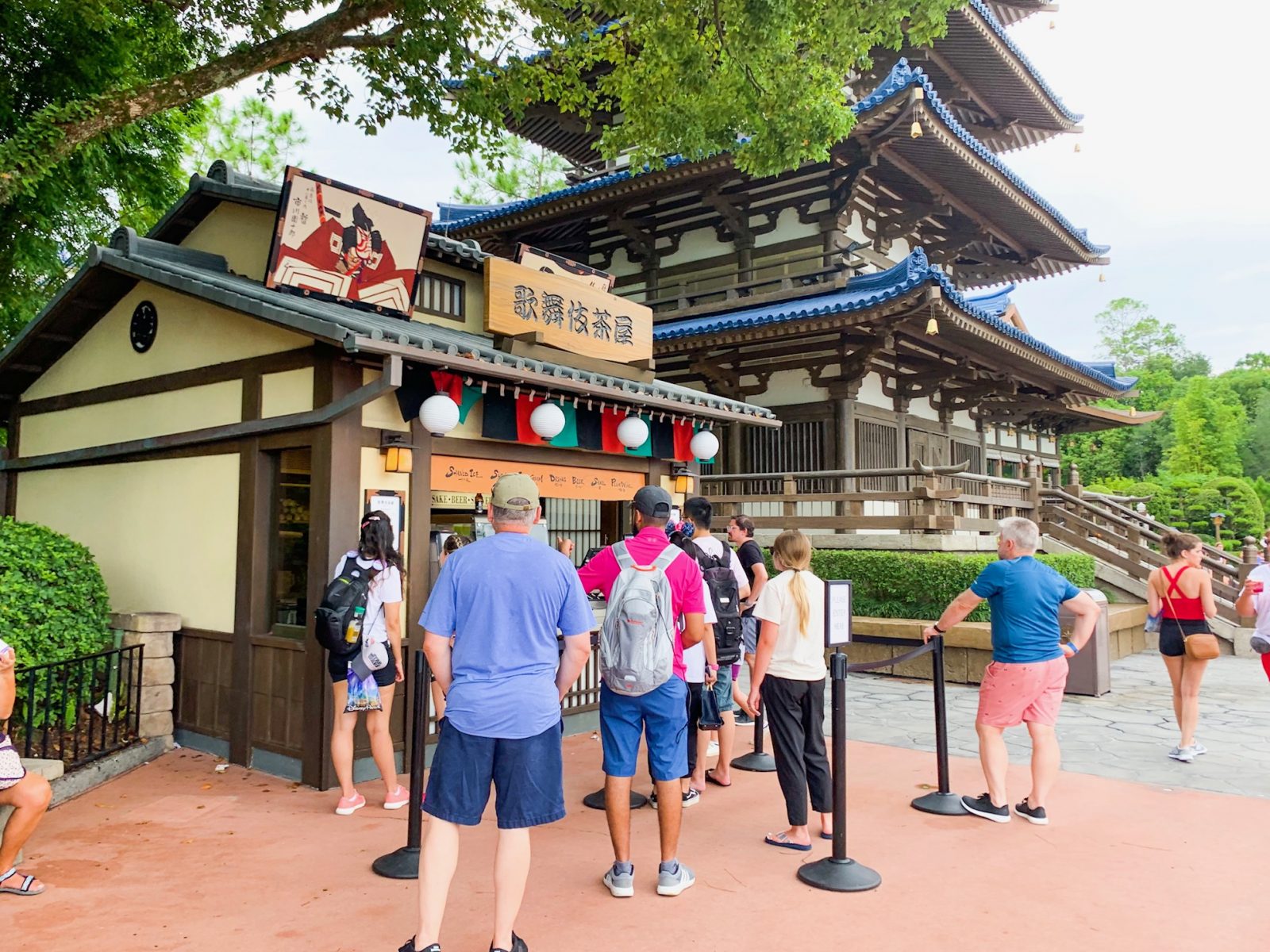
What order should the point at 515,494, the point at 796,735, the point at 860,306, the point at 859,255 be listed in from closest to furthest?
the point at 515,494 < the point at 796,735 < the point at 860,306 < the point at 859,255

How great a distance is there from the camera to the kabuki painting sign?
6.87m

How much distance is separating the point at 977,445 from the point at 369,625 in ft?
51.8

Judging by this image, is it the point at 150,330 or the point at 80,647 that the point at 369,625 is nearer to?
the point at 80,647

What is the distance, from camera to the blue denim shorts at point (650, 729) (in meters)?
4.04

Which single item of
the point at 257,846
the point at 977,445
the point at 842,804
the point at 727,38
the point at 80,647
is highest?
the point at 727,38

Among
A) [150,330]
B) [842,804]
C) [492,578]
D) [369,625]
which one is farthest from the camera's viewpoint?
[150,330]

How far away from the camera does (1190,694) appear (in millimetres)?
6707

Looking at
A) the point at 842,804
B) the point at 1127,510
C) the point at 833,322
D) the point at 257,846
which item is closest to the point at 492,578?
the point at 842,804

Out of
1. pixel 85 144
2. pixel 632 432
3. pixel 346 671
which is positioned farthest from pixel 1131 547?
pixel 85 144

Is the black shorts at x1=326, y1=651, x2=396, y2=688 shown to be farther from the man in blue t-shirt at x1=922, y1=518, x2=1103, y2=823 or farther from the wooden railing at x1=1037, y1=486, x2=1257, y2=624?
the wooden railing at x1=1037, y1=486, x2=1257, y2=624

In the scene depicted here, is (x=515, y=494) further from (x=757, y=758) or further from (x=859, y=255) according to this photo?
(x=859, y=255)

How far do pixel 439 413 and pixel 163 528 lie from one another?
10.1 ft

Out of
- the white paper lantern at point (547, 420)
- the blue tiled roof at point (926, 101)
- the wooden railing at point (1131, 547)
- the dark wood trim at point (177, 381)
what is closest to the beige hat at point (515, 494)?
the dark wood trim at point (177, 381)

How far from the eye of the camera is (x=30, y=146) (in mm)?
6488
